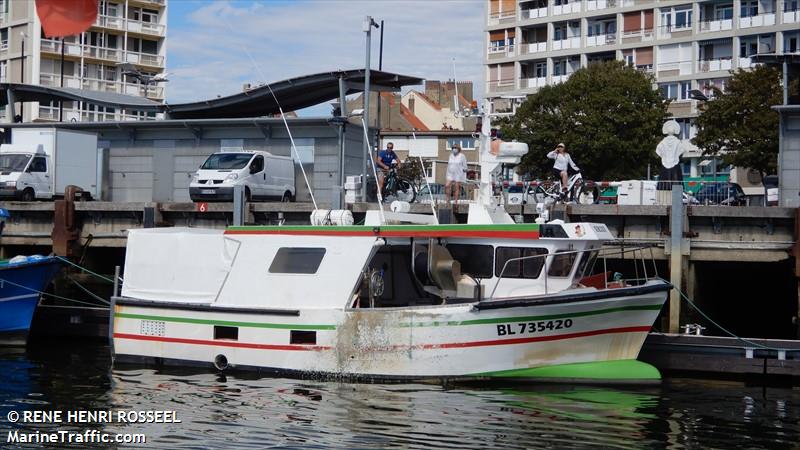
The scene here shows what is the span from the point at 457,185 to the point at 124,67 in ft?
70.5

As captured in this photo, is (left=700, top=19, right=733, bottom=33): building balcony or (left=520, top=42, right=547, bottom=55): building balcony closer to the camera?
(left=700, top=19, right=733, bottom=33): building balcony

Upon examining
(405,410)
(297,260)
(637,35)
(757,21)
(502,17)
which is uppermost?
(502,17)

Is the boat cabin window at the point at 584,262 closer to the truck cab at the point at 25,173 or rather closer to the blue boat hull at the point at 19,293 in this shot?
the blue boat hull at the point at 19,293

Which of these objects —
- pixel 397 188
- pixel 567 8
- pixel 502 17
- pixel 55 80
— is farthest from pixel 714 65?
pixel 55 80

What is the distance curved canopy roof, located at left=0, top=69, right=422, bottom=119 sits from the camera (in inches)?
1366

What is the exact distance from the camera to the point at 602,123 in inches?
2140

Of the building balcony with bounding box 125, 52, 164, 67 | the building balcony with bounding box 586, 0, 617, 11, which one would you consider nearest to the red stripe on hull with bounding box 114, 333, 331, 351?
the building balcony with bounding box 586, 0, 617, 11

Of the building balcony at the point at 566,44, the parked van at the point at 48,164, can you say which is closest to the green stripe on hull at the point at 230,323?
the parked van at the point at 48,164

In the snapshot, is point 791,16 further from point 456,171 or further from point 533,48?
point 456,171

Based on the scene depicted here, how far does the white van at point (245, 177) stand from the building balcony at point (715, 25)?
133 ft

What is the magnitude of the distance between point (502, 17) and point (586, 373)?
205 ft

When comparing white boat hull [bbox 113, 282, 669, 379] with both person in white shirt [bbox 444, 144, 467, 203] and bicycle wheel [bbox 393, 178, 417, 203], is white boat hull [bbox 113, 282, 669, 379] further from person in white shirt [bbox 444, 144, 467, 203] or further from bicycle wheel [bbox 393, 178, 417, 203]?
bicycle wheel [bbox 393, 178, 417, 203]

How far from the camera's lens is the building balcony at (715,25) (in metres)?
65.7

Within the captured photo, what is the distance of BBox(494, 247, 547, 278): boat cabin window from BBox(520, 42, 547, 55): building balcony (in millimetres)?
58193
